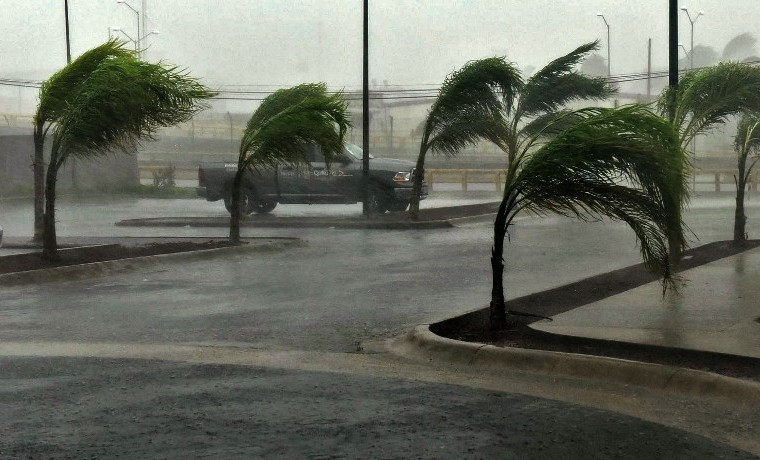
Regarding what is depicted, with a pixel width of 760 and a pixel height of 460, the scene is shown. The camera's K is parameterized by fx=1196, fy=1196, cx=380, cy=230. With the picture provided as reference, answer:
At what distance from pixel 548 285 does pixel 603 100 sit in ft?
81.4

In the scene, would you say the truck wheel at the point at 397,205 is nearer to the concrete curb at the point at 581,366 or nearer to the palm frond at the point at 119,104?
the palm frond at the point at 119,104

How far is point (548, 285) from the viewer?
49.2 ft

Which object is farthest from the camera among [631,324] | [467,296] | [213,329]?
[467,296]

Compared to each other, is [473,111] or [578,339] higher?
[473,111]

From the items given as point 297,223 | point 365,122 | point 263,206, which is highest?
point 365,122

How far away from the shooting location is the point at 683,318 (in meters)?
11.1

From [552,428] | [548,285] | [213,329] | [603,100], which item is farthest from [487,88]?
[552,428]

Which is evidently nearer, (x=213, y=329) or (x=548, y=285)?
(x=213, y=329)

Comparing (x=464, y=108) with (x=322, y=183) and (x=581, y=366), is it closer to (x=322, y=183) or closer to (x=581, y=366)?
(x=322, y=183)

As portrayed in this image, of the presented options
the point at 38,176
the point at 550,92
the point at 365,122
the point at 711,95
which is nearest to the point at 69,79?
the point at 38,176

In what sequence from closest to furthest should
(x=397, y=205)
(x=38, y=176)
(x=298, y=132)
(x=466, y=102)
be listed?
(x=298, y=132), (x=38, y=176), (x=466, y=102), (x=397, y=205)

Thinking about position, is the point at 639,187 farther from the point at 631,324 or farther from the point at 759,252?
the point at 759,252

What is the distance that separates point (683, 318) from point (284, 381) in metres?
4.30

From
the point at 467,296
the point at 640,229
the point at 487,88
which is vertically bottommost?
the point at 467,296
